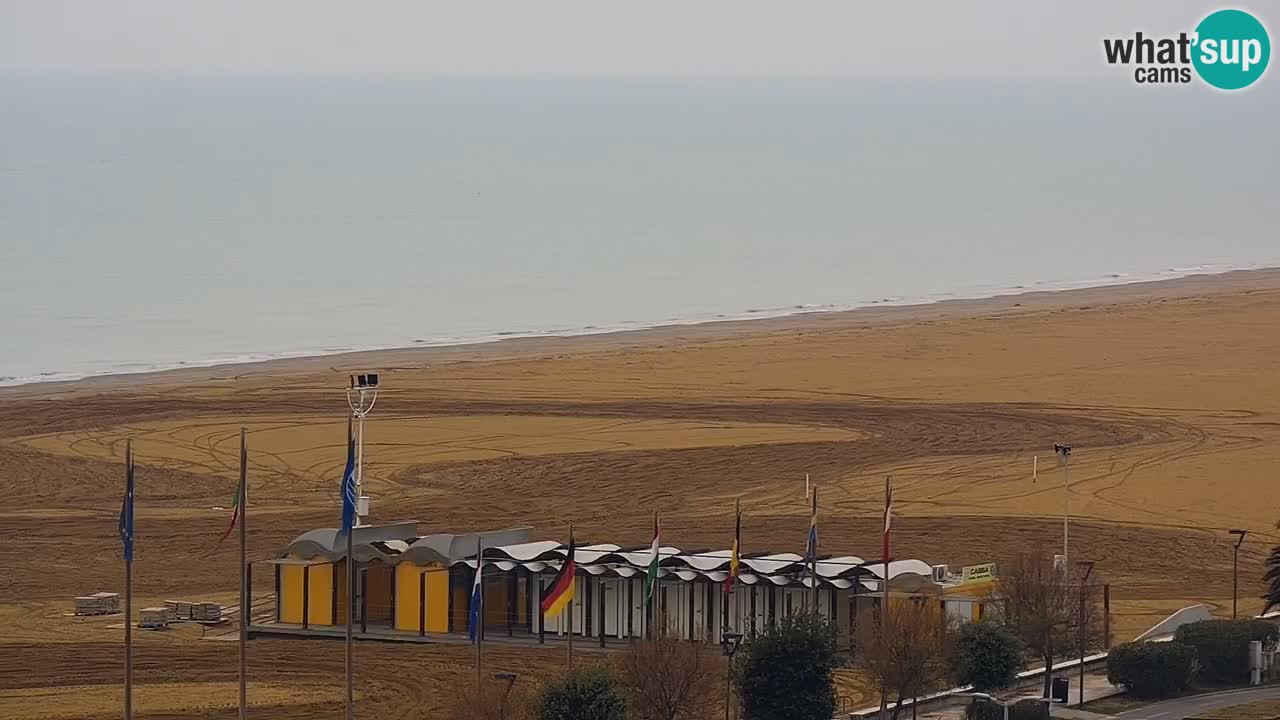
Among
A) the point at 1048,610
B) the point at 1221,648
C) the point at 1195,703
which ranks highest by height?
the point at 1048,610

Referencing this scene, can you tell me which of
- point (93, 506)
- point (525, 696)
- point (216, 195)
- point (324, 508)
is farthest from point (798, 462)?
point (216, 195)

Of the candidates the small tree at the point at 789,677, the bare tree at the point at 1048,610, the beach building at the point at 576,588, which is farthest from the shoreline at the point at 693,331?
the small tree at the point at 789,677

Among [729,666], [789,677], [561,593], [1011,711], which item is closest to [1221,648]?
[1011,711]

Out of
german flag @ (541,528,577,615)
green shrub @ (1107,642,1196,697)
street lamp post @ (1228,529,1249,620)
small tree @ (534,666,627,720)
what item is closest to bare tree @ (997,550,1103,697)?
green shrub @ (1107,642,1196,697)

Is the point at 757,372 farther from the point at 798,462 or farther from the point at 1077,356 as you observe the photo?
the point at 798,462

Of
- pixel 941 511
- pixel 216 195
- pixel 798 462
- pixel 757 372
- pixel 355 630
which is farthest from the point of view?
pixel 216 195

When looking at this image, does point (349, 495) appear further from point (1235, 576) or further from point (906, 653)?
point (1235, 576)

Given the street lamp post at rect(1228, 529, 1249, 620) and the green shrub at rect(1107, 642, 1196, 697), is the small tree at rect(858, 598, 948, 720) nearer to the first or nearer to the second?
the green shrub at rect(1107, 642, 1196, 697)
